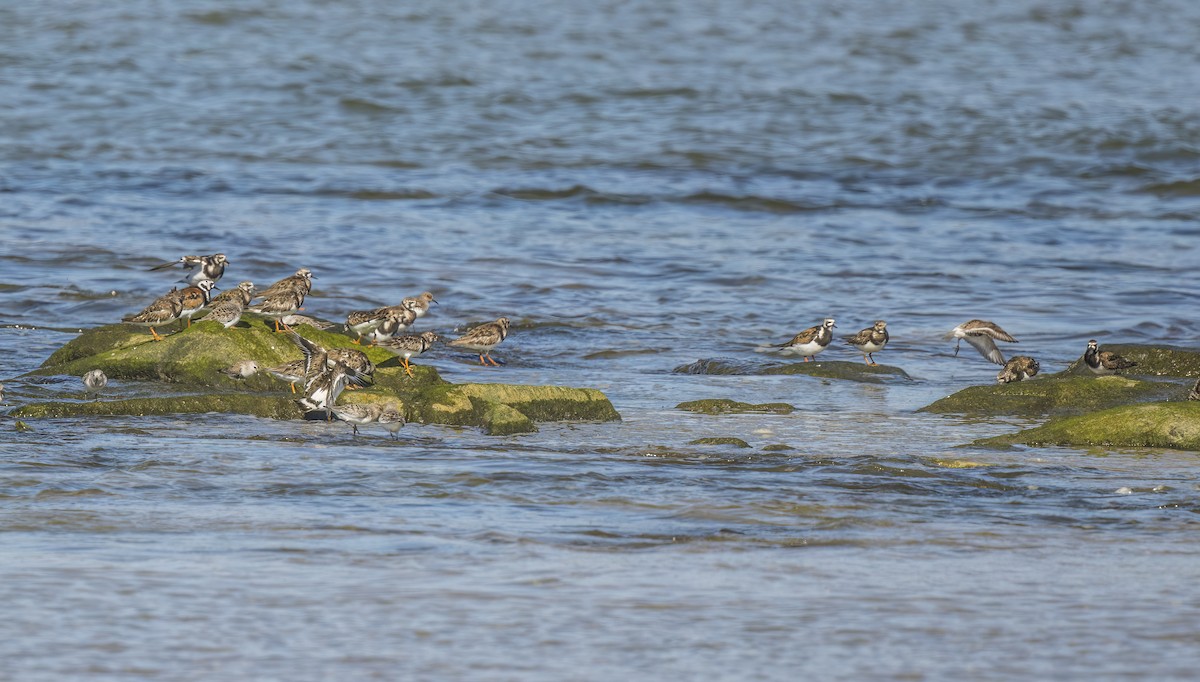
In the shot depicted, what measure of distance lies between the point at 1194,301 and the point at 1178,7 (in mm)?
38908

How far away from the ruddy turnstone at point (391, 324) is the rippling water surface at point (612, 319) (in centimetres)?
73

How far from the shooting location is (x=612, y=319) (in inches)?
636

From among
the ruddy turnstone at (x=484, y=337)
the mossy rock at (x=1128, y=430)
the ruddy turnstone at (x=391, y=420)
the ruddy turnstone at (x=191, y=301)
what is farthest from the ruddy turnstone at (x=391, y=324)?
the mossy rock at (x=1128, y=430)

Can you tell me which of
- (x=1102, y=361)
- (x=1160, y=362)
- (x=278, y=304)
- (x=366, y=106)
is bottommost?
(x=1160, y=362)

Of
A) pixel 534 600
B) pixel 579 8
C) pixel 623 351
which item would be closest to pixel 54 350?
pixel 623 351

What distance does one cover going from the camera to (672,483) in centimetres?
860

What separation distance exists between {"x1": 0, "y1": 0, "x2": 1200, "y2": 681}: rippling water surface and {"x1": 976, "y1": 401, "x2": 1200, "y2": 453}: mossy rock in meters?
0.31

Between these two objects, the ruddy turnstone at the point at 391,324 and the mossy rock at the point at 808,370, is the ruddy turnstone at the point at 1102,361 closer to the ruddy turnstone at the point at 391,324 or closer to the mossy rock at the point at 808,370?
the mossy rock at the point at 808,370

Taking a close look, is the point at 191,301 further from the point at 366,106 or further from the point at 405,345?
the point at 366,106

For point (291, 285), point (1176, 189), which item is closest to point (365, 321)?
point (291, 285)

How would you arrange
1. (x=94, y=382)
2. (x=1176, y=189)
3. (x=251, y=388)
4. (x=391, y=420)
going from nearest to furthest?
(x=391, y=420)
(x=94, y=382)
(x=251, y=388)
(x=1176, y=189)

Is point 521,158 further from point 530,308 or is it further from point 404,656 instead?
point 404,656

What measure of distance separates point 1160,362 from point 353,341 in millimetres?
6279

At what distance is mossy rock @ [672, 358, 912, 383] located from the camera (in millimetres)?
13336
